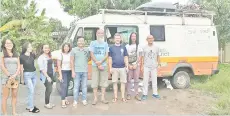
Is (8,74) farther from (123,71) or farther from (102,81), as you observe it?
(123,71)

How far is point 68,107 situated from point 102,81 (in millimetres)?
1061

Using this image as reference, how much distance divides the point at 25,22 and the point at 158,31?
32.1ft

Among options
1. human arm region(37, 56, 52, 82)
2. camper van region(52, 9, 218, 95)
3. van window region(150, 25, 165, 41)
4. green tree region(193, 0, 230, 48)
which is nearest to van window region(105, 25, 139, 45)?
camper van region(52, 9, 218, 95)

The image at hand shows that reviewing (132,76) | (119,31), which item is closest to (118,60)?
(132,76)

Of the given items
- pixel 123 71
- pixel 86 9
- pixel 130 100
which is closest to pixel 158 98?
pixel 130 100

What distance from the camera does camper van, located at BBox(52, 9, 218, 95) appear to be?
1027cm

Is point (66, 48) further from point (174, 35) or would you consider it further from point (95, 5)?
point (95, 5)

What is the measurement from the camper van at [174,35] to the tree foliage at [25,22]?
8324 mm

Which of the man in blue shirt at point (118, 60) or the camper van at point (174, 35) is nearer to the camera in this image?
the man in blue shirt at point (118, 60)

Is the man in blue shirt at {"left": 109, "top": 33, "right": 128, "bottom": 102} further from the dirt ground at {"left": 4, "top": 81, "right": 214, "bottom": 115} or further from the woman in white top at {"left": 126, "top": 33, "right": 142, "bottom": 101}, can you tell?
the dirt ground at {"left": 4, "top": 81, "right": 214, "bottom": 115}

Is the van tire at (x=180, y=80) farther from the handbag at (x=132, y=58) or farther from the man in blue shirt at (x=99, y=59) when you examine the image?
the man in blue shirt at (x=99, y=59)

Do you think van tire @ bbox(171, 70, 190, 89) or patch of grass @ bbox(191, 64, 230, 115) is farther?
van tire @ bbox(171, 70, 190, 89)

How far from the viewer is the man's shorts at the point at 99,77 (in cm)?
838

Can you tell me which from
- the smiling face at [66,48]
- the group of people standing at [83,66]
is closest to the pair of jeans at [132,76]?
the group of people standing at [83,66]
